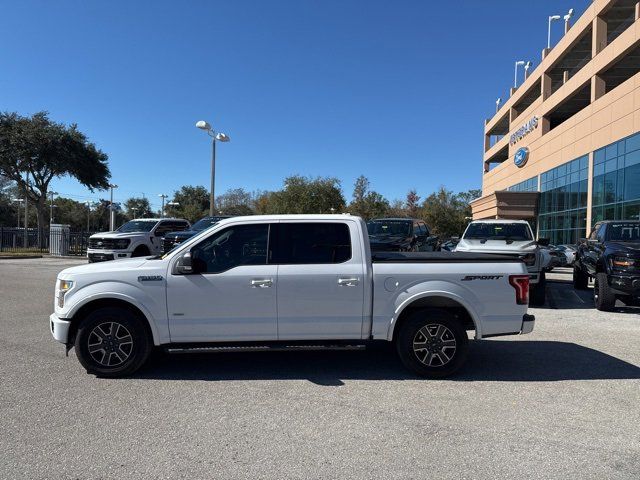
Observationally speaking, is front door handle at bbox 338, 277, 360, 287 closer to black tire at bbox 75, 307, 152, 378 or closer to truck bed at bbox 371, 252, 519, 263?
truck bed at bbox 371, 252, 519, 263

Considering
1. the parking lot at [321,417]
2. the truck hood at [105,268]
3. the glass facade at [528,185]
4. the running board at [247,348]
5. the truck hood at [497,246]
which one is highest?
the glass facade at [528,185]

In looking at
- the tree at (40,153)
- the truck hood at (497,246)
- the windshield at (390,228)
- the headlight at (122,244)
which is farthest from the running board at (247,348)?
the tree at (40,153)

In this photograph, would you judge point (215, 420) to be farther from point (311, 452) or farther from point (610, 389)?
point (610, 389)

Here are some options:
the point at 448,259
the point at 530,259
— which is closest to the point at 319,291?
the point at 448,259

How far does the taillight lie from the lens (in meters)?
5.73

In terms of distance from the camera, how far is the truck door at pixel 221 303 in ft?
18.2

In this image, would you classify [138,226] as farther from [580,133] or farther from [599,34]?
[599,34]

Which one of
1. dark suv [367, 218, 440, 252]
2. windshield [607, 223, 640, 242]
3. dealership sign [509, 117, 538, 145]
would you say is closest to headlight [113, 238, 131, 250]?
dark suv [367, 218, 440, 252]

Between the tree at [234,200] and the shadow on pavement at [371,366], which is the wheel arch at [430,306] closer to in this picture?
the shadow on pavement at [371,366]

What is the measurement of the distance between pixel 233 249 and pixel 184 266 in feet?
1.95

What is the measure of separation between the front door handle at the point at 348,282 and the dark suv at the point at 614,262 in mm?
7385

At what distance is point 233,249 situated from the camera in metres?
5.75

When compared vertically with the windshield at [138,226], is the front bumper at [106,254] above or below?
below

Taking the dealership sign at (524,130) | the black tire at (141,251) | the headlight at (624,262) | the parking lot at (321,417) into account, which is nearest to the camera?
the parking lot at (321,417)
